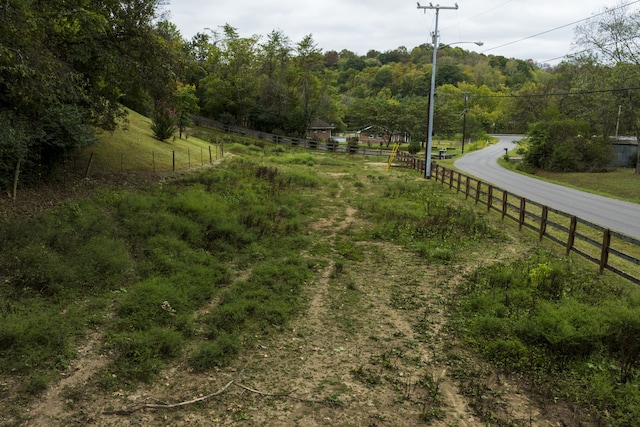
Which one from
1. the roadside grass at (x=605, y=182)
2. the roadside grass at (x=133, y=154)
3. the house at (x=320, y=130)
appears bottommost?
the roadside grass at (x=605, y=182)

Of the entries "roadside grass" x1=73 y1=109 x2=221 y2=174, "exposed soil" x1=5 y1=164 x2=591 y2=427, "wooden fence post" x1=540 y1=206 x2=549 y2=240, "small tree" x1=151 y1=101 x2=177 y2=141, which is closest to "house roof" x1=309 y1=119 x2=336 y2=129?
"roadside grass" x1=73 y1=109 x2=221 y2=174

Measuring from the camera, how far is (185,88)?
37156 mm

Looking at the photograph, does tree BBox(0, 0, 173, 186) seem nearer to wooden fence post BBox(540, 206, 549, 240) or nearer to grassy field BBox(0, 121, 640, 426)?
grassy field BBox(0, 121, 640, 426)

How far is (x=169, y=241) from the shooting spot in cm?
988

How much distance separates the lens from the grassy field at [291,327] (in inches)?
191

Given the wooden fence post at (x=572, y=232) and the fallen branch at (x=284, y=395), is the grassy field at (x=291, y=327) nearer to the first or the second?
the fallen branch at (x=284, y=395)

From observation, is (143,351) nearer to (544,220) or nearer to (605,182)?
(544,220)

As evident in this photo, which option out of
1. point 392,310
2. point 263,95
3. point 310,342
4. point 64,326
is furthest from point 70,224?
point 263,95

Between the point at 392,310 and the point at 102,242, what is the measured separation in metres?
6.04

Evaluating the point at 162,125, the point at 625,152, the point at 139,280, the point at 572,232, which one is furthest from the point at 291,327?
the point at 625,152

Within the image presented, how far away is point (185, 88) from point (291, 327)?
3451cm

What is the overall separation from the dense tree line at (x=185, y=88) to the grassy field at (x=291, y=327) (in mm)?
2805

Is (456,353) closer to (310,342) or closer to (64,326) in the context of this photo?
(310,342)

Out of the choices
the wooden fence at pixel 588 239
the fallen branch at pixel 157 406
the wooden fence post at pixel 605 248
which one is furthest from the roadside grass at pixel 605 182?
the fallen branch at pixel 157 406
